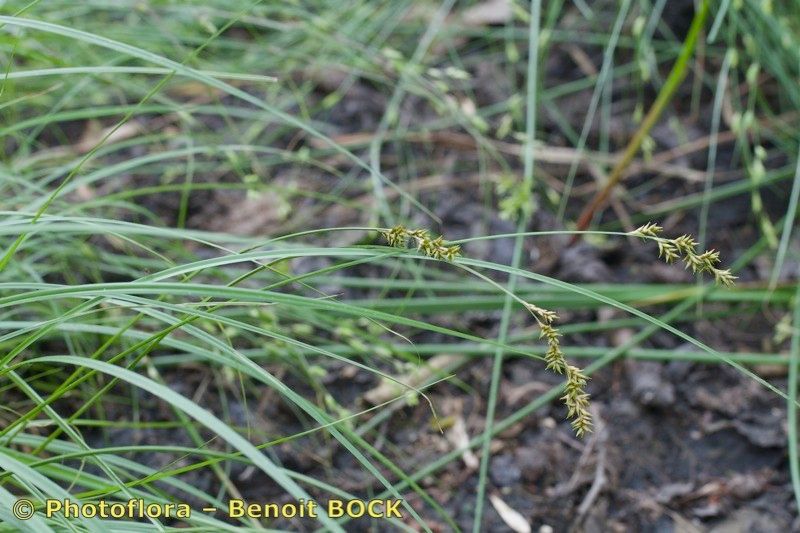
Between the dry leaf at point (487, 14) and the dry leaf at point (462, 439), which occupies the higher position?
the dry leaf at point (487, 14)

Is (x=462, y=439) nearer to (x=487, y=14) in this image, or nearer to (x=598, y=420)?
(x=598, y=420)

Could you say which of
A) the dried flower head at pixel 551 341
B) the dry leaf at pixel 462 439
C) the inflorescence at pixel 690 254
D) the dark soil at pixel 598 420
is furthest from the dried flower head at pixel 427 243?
the dry leaf at pixel 462 439

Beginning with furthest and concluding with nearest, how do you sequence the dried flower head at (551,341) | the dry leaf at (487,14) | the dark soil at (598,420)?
the dry leaf at (487,14) < the dark soil at (598,420) < the dried flower head at (551,341)

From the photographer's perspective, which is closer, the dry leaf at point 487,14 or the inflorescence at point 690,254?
the inflorescence at point 690,254

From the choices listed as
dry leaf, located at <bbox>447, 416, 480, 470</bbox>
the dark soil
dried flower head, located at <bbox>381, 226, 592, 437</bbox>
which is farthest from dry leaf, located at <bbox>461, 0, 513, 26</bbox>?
dried flower head, located at <bbox>381, 226, 592, 437</bbox>


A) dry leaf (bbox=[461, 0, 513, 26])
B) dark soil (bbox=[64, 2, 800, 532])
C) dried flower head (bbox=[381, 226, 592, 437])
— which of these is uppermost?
dried flower head (bbox=[381, 226, 592, 437])

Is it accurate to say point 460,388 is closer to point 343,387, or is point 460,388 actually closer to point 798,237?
point 343,387

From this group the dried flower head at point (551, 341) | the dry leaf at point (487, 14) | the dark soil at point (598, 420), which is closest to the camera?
the dried flower head at point (551, 341)

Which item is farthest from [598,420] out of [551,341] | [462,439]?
[551,341]

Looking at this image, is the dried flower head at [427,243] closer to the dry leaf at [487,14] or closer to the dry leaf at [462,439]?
the dry leaf at [462,439]

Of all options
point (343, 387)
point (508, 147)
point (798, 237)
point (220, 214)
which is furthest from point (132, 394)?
point (798, 237)

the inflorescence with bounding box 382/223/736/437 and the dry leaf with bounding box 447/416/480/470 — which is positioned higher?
the inflorescence with bounding box 382/223/736/437

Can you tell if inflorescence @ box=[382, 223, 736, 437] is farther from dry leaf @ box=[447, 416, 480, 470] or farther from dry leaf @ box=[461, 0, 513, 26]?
dry leaf @ box=[461, 0, 513, 26]
